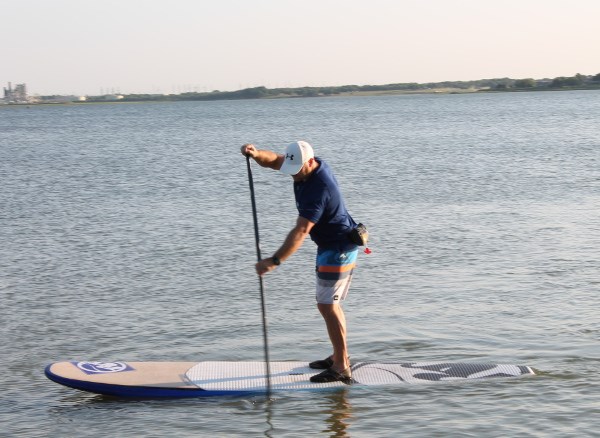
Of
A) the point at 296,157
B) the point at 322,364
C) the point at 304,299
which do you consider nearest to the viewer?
the point at 296,157

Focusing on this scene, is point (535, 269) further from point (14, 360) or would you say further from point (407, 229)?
point (14, 360)

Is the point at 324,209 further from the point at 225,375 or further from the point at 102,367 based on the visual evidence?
the point at 102,367

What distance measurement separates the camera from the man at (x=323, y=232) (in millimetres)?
8219

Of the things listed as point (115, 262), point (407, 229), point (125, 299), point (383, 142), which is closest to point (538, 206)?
point (407, 229)

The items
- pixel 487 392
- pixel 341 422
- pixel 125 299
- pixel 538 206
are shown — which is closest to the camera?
pixel 341 422

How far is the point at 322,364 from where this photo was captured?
9.25 meters

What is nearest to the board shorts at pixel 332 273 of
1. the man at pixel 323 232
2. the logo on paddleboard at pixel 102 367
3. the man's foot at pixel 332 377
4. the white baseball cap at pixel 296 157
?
the man at pixel 323 232

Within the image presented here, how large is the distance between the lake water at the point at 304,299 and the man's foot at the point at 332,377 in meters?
0.20

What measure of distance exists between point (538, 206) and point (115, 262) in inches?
427

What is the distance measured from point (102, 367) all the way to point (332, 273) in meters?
2.49

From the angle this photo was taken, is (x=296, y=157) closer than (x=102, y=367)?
Yes

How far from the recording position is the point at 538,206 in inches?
880

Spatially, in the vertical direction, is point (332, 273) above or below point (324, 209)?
below

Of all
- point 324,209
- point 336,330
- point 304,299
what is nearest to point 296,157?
point 324,209
